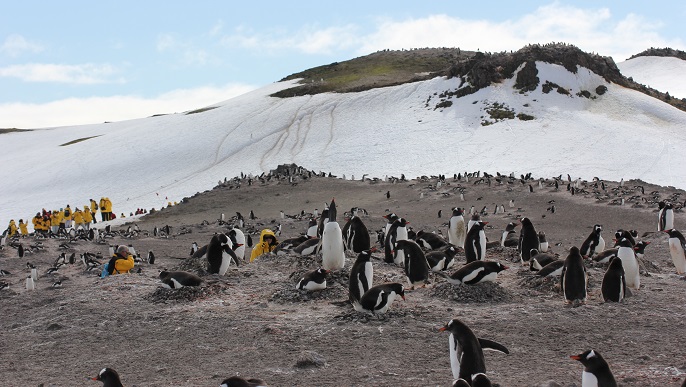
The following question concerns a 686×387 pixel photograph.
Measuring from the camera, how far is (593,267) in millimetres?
12008

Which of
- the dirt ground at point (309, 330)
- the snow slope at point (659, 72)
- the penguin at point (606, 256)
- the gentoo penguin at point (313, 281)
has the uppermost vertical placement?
the snow slope at point (659, 72)

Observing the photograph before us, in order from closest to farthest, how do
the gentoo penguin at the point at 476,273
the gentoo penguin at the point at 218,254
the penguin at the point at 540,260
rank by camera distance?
the gentoo penguin at the point at 476,273 < the penguin at the point at 540,260 < the gentoo penguin at the point at 218,254

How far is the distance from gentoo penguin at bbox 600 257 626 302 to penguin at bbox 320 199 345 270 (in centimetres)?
413

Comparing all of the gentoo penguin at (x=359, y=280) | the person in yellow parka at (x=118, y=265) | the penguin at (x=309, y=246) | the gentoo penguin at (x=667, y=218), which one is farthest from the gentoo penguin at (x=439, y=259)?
the gentoo penguin at (x=667, y=218)

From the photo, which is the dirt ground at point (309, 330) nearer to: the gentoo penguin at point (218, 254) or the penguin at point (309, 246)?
the gentoo penguin at point (218, 254)

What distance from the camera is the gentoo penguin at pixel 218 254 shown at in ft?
38.8

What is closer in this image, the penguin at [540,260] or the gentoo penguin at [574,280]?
the gentoo penguin at [574,280]

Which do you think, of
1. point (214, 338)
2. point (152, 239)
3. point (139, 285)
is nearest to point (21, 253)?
point (152, 239)

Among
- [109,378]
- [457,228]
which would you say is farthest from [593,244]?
[109,378]

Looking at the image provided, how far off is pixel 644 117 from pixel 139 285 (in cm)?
3748

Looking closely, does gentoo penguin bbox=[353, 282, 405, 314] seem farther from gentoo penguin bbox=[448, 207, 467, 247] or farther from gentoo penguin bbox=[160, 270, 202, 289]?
gentoo penguin bbox=[448, 207, 467, 247]

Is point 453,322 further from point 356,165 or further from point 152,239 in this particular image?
point 356,165

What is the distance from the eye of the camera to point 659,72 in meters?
63.4

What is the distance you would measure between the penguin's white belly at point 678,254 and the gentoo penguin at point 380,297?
20.2ft
